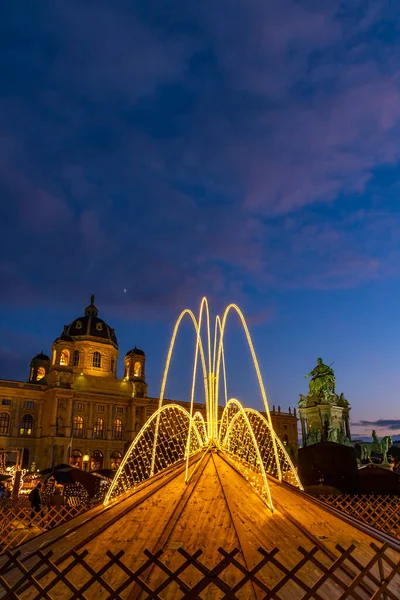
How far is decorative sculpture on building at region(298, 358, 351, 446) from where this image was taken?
53.9 meters

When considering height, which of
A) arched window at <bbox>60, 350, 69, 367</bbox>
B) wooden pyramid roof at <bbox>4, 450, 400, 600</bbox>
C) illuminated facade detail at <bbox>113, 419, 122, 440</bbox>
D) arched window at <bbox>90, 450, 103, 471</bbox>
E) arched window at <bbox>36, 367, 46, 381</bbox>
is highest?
arched window at <bbox>60, 350, 69, 367</bbox>

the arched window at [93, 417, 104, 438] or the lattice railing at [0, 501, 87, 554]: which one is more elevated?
the arched window at [93, 417, 104, 438]

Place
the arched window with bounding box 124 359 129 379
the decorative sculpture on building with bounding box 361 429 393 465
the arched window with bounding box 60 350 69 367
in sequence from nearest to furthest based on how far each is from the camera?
the decorative sculpture on building with bounding box 361 429 393 465 < the arched window with bounding box 60 350 69 367 < the arched window with bounding box 124 359 129 379

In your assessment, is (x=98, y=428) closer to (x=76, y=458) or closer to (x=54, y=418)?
(x=76, y=458)

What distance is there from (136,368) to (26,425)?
1943 centimetres

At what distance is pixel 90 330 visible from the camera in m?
67.9

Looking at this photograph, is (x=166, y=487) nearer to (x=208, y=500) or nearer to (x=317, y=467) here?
(x=208, y=500)

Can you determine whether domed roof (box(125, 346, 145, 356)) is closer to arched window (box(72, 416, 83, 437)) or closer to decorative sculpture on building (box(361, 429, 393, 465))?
arched window (box(72, 416, 83, 437))

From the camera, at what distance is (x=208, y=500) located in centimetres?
786

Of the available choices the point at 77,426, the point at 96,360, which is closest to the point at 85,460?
the point at 77,426

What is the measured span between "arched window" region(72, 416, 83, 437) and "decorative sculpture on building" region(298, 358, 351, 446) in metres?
31.5

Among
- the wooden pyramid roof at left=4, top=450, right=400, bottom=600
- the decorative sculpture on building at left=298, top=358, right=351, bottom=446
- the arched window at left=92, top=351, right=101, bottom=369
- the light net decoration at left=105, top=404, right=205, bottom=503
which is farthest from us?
the arched window at left=92, top=351, right=101, bottom=369

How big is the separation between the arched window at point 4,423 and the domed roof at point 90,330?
14783 millimetres

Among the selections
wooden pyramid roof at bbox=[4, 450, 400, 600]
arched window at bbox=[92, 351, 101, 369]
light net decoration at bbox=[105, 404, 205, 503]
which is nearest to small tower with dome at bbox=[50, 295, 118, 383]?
arched window at bbox=[92, 351, 101, 369]
